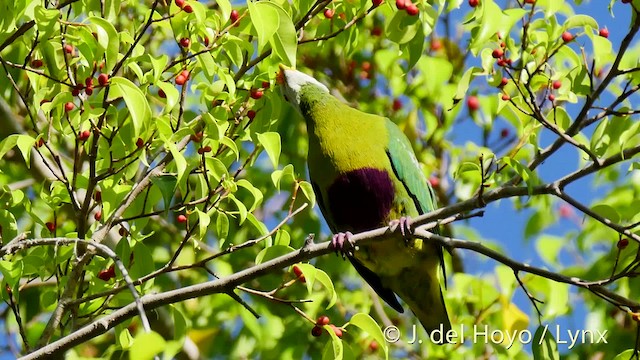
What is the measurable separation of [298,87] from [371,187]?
0.66 meters

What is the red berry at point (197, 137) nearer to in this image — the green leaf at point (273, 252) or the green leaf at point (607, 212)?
the green leaf at point (273, 252)

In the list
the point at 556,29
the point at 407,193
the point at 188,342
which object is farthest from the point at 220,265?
the point at 556,29

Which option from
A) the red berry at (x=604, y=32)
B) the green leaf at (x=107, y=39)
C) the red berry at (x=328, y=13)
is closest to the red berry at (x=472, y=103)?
the red berry at (x=604, y=32)

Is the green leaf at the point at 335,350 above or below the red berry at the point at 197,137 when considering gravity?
below

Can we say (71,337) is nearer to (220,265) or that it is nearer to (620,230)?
(620,230)

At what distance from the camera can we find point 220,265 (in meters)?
4.48

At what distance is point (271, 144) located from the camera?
9.12 ft

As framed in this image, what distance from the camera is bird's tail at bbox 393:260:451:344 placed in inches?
160

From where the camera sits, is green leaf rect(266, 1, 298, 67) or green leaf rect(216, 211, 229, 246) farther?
green leaf rect(216, 211, 229, 246)

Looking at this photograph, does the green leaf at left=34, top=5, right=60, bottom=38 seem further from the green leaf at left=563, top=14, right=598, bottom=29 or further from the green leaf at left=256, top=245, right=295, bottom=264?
the green leaf at left=563, top=14, right=598, bottom=29

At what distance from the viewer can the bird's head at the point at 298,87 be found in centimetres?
407

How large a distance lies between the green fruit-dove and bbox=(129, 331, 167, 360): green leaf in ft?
6.45

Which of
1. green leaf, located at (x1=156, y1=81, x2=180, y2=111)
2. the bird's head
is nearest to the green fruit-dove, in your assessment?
the bird's head

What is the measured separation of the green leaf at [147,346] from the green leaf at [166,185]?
99 cm
